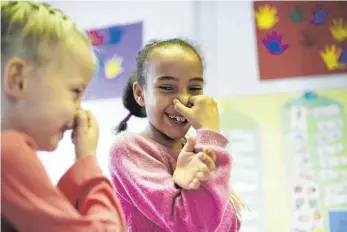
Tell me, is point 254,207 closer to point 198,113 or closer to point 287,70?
point 287,70

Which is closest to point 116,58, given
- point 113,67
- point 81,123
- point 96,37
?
point 113,67

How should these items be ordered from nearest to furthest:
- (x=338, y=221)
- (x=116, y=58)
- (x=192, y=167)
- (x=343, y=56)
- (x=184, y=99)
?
(x=192, y=167), (x=184, y=99), (x=338, y=221), (x=343, y=56), (x=116, y=58)

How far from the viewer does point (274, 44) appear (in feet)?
5.74

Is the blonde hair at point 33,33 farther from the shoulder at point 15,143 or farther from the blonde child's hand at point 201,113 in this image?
the blonde child's hand at point 201,113

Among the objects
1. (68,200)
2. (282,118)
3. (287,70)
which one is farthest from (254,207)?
(68,200)

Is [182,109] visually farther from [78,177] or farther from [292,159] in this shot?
[292,159]

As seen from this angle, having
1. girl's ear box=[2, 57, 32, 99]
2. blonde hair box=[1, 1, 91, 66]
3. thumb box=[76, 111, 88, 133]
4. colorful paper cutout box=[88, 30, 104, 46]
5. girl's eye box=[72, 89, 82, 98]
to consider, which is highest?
colorful paper cutout box=[88, 30, 104, 46]

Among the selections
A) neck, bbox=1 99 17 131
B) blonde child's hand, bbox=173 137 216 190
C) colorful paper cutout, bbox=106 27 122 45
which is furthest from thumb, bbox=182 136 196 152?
colorful paper cutout, bbox=106 27 122 45

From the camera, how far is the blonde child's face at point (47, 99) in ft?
1.77

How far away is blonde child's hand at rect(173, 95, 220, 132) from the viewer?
31.4 inches

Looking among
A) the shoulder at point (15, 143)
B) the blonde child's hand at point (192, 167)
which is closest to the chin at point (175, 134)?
the blonde child's hand at point (192, 167)

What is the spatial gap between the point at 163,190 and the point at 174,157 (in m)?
0.12

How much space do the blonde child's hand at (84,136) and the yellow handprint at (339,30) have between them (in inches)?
52.0

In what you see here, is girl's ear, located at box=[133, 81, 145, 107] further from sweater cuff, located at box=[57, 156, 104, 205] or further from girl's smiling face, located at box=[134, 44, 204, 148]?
sweater cuff, located at box=[57, 156, 104, 205]
